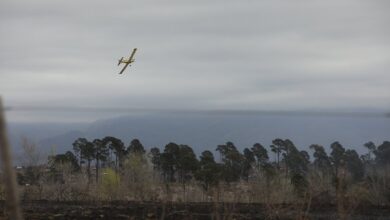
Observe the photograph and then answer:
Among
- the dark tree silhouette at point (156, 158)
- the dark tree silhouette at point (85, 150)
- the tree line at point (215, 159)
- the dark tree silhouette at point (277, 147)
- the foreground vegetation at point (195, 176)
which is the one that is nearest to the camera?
the foreground vegetation at point (195, 176)

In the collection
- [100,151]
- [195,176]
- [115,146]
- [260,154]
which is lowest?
[195,176]

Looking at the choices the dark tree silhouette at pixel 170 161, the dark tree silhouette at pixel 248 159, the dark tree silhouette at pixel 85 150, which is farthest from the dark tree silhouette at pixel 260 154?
the dark tree silhouette at pixel 85 150

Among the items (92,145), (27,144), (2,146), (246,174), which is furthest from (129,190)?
(2,146)

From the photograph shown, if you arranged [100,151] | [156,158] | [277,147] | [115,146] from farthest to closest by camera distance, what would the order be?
[277,147] < [100,151] < [115,146] < [156,158]

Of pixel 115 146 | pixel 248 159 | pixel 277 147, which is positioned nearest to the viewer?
pixel 248 159

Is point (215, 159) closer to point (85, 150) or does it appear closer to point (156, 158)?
point (156, 158)

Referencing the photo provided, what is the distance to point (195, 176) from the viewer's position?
4216 centimetres

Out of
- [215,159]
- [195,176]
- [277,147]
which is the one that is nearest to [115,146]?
[215,159]

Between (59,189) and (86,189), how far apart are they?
6.55 feet

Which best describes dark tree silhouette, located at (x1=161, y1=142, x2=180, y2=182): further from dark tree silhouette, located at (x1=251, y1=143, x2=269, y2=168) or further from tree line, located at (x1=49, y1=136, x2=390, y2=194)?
dark tree silhouette, located at (x1=251, y1=143, x2=269, y2=168)

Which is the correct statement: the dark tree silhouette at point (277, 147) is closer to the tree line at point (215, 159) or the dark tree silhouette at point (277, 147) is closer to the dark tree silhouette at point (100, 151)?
the tree line at point (215, 159)

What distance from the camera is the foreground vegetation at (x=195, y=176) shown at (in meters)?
27.3

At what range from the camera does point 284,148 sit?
6147 centimetres

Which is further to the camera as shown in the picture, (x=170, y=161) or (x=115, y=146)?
(x=115, y=146)
